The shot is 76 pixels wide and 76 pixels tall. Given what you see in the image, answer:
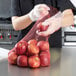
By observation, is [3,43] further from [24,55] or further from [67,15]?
[24,55]

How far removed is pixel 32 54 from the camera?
0.76 m

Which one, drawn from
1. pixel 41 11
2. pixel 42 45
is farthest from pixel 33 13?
pixel 42 45

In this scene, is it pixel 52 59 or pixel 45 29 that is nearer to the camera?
pixel 45 29

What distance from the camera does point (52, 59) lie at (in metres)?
0.93

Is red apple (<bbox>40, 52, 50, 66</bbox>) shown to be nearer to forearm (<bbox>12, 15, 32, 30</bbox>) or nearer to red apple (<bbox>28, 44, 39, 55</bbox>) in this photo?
red apple (<bbox>28, 44, 39, 55</bbox>)

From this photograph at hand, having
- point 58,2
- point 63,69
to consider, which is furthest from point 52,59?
point 58,2

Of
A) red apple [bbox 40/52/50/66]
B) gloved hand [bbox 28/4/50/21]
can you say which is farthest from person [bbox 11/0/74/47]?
red apple [bbox 40/52/50/66]

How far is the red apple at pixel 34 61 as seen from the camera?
29.8 inches

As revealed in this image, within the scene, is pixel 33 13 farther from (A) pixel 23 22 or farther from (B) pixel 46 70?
(B) pixel 46 70

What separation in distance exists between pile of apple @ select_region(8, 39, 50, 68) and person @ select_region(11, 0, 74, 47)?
9 centimetres

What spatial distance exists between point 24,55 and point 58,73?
0.15m

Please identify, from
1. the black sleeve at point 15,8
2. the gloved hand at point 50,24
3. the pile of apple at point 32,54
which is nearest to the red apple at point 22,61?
the pile of apple at point 32,54

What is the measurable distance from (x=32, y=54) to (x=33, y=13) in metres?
0.17

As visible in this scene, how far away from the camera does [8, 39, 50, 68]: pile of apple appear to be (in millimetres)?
763
